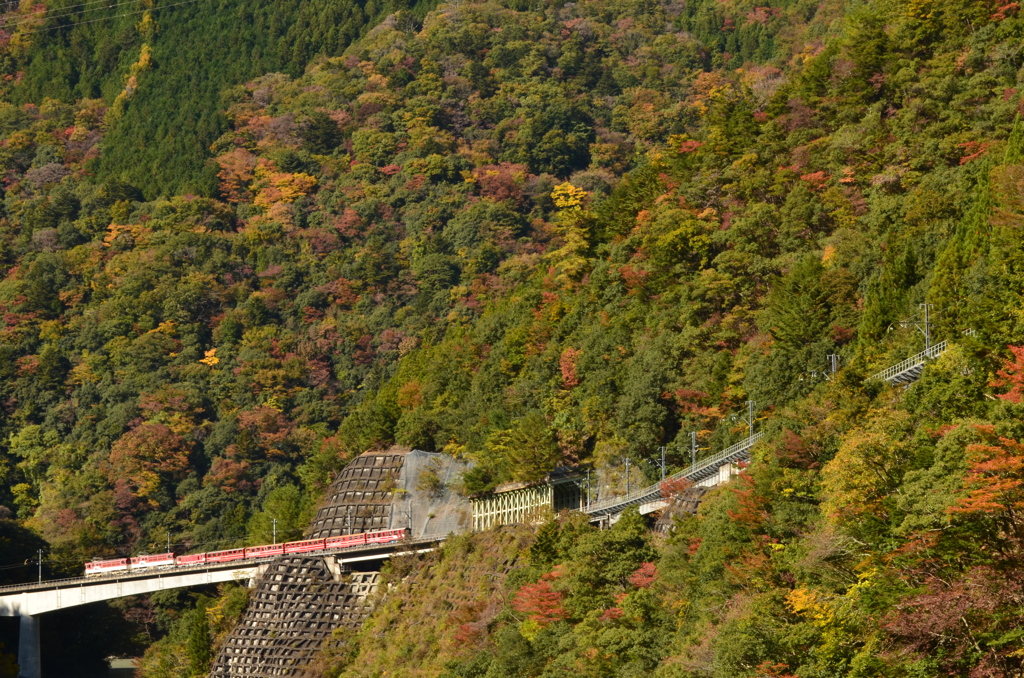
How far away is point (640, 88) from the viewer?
16350 centimetres

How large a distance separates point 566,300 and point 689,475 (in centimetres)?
2460

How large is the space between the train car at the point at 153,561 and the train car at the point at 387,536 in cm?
1267

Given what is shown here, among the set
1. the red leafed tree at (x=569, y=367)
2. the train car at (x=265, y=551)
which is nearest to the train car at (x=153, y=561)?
the train car at (x=265, y=551)

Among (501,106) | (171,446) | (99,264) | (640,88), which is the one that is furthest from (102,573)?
(640,88)

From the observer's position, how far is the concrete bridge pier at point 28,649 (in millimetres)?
89688

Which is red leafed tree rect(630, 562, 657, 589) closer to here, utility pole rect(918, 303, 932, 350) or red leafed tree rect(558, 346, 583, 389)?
utility pole rect(918, 303, 932, 350)

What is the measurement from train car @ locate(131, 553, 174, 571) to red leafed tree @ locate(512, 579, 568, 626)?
29.0 m

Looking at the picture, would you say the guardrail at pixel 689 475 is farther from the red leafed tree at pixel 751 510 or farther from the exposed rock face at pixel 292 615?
the exposed rock face at pixel 292 615

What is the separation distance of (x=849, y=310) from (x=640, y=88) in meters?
94.7

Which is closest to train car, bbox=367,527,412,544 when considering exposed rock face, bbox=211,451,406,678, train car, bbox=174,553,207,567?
exposed rock face, bbox=211,451,406,678

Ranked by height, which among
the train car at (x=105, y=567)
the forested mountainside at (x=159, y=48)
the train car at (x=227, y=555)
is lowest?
the train car at (x=105, y=567)

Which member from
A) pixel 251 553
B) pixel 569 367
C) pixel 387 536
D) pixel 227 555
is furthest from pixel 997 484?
pixel 227 555

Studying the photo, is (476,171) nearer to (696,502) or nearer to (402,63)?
(402,63)

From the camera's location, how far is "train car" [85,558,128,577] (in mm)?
90688
